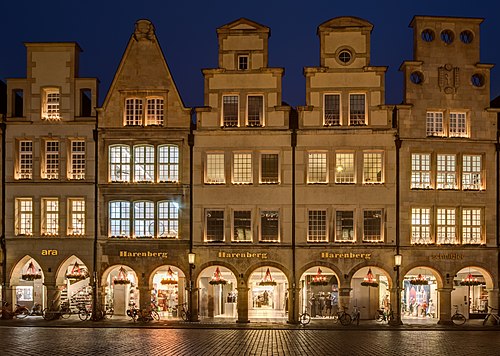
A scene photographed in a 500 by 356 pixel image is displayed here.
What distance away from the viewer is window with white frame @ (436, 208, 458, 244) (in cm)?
4544

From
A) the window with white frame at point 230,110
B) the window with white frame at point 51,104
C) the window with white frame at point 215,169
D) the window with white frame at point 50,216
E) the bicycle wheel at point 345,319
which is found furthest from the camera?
the window with white frame at point 51,104

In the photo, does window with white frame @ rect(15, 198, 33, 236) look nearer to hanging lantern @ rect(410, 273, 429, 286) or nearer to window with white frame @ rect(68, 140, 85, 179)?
window with white frame @ rect(68, 140, 85, 179)

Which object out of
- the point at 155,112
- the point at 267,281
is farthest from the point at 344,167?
the point at 155,112

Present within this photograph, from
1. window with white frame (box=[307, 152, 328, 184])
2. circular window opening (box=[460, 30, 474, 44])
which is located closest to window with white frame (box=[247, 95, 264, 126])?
window with white frame (box=[307, 152, 328, 184])

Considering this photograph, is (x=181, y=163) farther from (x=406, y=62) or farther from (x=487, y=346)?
(x=487, y=346)

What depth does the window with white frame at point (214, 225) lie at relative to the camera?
4594cm

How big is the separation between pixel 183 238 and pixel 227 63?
11.8 meters

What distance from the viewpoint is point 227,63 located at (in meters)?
46.5

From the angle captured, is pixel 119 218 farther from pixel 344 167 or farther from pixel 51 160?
pixel 344 167

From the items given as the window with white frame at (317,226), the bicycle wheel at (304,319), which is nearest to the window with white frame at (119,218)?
the window with white frame at (317,226)

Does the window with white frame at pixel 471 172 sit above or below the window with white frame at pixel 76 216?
above

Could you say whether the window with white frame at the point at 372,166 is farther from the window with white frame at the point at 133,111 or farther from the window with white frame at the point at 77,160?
the window with white frame at the point at 77,160

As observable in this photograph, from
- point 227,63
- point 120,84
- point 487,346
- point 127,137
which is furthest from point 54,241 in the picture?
point 487,346

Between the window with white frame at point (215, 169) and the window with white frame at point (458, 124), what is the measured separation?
15111mm
